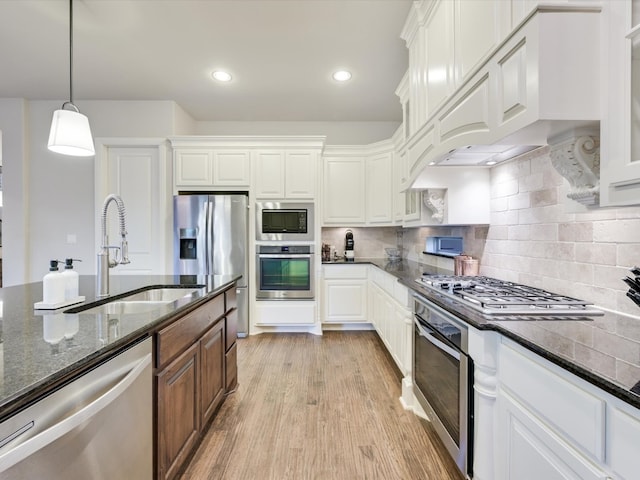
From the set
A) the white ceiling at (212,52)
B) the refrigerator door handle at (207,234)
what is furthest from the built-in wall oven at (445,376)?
the refrigerator door handle at (207,234)

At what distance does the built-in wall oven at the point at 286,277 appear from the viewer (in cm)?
357

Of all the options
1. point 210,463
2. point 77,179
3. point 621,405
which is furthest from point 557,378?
point 77,179

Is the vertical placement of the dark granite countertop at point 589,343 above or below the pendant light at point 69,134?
below

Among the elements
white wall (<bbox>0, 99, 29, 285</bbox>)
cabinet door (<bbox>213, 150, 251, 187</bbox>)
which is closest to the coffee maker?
cabinet door (<bbox>213, 150, 251, 187</bbox>)

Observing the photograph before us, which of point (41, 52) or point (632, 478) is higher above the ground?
point (41, 52)

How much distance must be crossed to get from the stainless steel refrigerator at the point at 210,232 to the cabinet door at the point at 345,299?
45.3 inches

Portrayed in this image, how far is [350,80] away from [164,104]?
2319mm

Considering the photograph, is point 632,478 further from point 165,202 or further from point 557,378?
point 165,202

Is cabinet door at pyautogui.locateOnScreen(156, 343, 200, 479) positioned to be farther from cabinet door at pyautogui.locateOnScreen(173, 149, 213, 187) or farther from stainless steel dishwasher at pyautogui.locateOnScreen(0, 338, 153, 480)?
cabinet door at pyautogui.locateOnScreen(173, 149, 213, 187)

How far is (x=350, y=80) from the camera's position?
10.3 ft

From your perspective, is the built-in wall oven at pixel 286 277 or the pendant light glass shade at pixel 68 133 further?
the built-in wall oven at pixel 286 277

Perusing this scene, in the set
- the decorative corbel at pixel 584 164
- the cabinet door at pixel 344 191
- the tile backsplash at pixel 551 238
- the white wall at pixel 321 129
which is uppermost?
the white wall at pixel 321 129

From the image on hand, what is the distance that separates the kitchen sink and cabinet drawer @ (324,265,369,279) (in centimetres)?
195

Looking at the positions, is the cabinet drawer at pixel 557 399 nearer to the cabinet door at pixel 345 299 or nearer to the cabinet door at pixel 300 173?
the cabinet door at pixel 345 299
